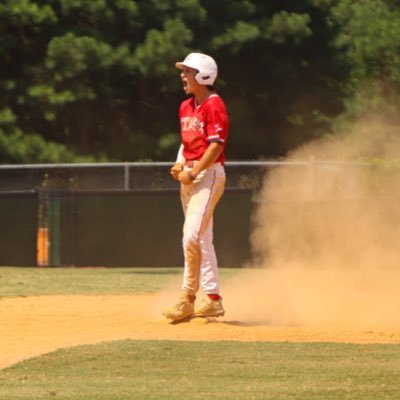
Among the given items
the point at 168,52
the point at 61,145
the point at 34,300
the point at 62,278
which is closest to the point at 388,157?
the point at 168,52

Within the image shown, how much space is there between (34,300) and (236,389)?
6.87 m

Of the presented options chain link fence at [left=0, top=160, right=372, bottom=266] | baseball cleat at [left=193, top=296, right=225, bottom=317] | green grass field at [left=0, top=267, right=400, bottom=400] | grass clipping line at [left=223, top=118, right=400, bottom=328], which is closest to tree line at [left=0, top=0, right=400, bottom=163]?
chain link fence at [left=0, top=160, right=372, bottom=266]

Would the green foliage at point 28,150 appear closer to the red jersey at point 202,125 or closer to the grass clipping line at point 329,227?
the grass clipping line at point 329,227

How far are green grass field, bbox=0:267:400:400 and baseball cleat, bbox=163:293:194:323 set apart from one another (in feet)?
3.95

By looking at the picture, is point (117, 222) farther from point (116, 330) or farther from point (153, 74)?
point (116, 330)

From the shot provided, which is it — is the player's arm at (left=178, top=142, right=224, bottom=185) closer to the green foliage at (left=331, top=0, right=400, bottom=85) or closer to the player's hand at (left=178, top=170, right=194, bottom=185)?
the player's hand at (left=178, top=170, right=194, bottom=185)

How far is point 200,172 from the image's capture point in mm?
11242

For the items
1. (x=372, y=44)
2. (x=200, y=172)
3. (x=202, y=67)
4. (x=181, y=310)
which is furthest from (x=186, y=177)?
(x=372, y=44)

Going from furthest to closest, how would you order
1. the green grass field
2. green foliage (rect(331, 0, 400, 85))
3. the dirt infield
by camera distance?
green foliage (rect(331, 0, 400, 85)), the dirt infield, the green grass field

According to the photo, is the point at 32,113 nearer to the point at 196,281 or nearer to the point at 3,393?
the point at 196,281

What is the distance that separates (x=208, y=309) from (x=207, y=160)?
1348 millimetres

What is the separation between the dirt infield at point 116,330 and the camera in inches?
410

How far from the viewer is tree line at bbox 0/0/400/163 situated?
27.8 metres

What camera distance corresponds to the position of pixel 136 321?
11.9 m
